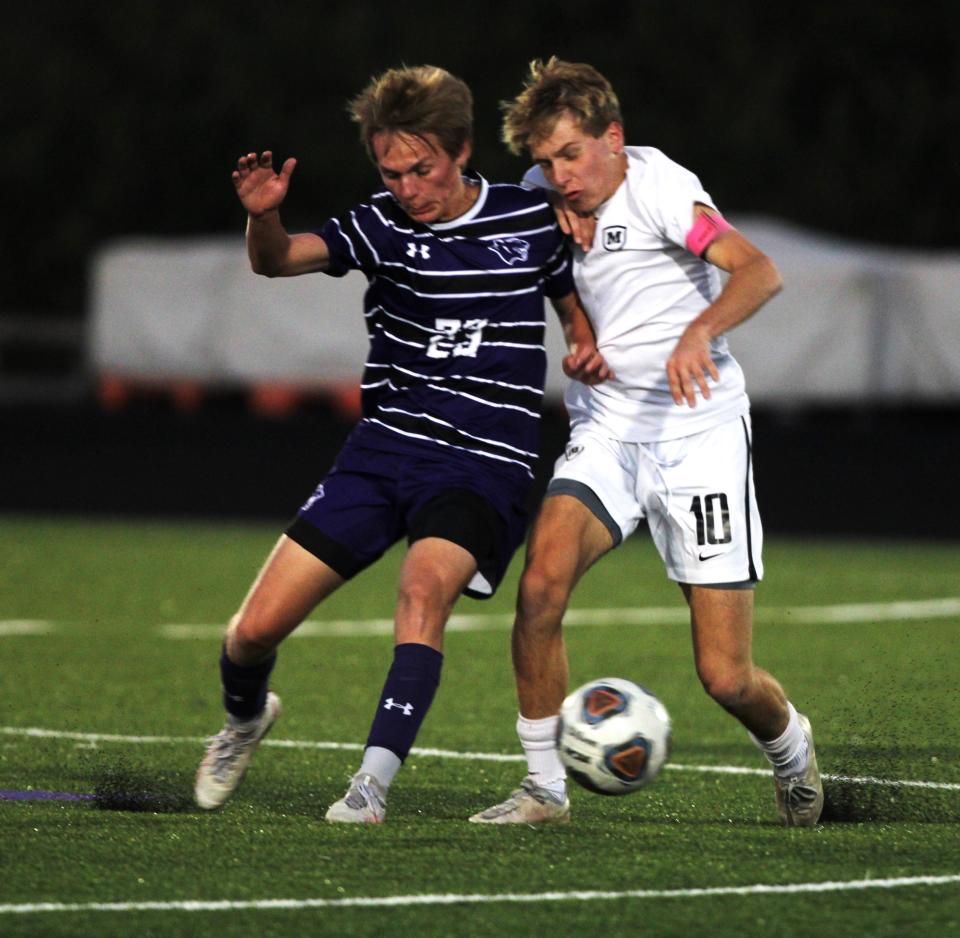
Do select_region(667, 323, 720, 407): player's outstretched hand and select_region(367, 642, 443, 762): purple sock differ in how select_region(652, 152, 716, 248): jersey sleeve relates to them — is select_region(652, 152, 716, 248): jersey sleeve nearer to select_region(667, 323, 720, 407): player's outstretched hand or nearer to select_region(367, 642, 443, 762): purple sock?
select_region(667, 323, 720, 407): player's outstretched hand

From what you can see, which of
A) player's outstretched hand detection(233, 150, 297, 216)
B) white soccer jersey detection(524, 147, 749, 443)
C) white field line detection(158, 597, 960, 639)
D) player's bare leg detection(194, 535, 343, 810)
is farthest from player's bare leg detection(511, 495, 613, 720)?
white field line detection(158, 597, 960, 639)

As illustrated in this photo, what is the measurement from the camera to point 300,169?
35438 mm

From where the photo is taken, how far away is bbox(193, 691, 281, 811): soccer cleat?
6836 mm

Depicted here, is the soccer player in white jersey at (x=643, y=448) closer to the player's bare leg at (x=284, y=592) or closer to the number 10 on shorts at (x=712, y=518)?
the number 10 on shorts at (x=712, y=518)

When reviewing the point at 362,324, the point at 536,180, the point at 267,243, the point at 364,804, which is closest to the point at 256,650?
the point at 364,804

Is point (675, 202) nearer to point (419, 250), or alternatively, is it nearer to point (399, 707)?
point (419, 250)

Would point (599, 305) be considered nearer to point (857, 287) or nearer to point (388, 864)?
point (388, 864)

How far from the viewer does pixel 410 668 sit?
21.2 ft

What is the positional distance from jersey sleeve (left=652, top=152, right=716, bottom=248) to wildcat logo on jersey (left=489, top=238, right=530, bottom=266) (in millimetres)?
391

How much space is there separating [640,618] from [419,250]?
684 cm

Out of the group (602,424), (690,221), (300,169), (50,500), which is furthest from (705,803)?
(300,169)

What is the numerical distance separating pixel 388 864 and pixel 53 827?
42.8 inches

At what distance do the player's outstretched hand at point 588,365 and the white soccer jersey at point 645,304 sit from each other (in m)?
0.05

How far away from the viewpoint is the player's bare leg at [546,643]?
663 centimetres
